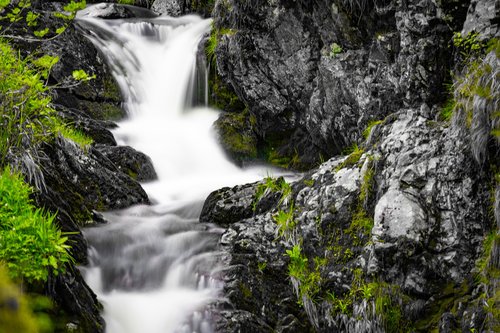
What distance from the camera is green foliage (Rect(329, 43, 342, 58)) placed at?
8094mm

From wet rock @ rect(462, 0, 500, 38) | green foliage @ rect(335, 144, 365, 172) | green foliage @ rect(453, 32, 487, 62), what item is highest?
wet rock @ rect(462, 0, 500, 38)

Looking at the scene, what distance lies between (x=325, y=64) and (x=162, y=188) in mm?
3766

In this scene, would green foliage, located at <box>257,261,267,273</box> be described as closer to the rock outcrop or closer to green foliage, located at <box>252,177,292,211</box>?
the rock outcrop

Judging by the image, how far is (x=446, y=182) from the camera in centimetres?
454

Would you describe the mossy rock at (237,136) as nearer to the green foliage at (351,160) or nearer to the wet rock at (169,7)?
the green foliage at (351,160)

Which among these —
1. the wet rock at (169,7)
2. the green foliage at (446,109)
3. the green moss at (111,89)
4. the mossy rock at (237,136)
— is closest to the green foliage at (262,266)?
the green foliage at (446,109)

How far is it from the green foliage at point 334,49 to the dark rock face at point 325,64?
1cm

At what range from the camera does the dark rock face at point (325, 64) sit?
21.1 feet

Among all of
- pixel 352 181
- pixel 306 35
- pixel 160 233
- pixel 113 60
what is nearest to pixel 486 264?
pixel 352 181

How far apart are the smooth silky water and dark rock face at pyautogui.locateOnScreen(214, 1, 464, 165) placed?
144cm

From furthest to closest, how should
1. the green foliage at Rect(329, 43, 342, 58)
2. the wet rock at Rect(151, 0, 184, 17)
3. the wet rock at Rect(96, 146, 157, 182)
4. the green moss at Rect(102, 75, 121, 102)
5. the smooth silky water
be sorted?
the wet rock at Rect(151, 0, 184, 17)
the green moss at Rect(102, 75, 121, 102)
the wet rock at Rect(96, 146, 157, 182)
the green foliage at Rect(329, 43, 342, 58)
the smooth silky water

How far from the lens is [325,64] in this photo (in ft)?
27.6

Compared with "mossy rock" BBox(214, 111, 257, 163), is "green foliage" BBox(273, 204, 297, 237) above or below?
below

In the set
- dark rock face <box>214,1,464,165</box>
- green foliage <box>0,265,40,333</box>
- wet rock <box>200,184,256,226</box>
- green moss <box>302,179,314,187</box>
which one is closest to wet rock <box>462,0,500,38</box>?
dark rock face <box>214,1,464,165</box>
